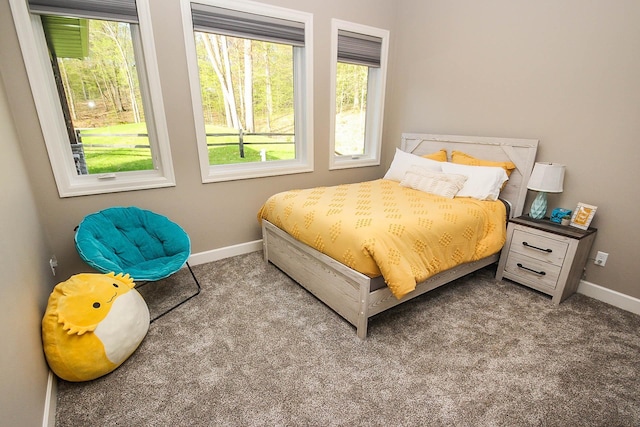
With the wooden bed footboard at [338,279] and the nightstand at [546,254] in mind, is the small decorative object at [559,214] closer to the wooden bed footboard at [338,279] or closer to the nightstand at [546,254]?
the nightstand at [546,254]

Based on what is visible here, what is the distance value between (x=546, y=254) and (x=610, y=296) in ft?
2.00

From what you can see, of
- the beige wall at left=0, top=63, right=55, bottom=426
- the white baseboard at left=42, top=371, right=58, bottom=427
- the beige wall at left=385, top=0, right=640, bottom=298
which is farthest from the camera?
the beige wall at left=385, top=0, right=640, bottom=298

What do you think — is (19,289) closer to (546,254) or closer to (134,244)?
(134,244)

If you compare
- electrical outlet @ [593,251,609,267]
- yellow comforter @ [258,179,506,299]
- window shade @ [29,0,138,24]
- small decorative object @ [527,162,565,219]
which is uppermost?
window shade @ [29,0,138,24]

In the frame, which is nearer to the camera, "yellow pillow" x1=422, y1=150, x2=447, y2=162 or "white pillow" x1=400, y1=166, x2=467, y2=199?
"white pillow" x1=400, y1=166, x2=467, y2=199

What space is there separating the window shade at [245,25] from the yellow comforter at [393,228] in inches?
58.4

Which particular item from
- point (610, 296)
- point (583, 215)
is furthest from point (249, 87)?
point (610, 296)

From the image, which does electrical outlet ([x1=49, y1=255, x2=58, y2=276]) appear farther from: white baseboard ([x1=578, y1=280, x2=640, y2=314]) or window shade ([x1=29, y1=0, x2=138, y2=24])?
white baseboard ([x1=578, y1=280, x2=640, y2=314])

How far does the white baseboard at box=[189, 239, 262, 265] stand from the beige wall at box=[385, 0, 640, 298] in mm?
2456

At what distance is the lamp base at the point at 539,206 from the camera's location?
7.89 ft

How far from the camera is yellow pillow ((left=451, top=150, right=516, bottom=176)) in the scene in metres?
2.66

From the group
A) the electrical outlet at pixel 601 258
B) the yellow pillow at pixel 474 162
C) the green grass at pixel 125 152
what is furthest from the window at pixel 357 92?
the electrical outlet at pixel 601 258

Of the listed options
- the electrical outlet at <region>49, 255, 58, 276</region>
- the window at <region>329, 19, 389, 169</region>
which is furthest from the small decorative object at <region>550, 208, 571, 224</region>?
the electrical outlet at <region>49, 255, 58, 276</region>

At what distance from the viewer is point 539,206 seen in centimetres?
243
